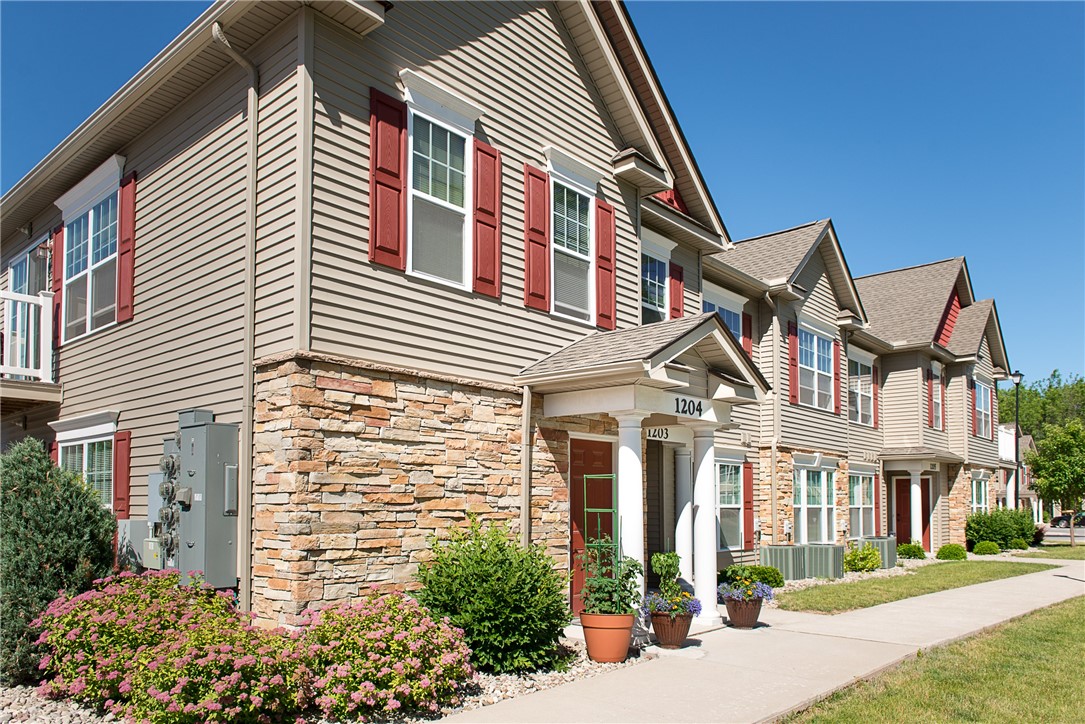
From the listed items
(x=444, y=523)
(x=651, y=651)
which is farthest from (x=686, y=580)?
(x=444, y=523)

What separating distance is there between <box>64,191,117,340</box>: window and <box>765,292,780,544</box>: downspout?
13729 mm

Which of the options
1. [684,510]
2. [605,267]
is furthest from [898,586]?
[605,267]

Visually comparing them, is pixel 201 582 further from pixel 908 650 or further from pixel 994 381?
pixel 994 381

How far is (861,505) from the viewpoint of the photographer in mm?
24750

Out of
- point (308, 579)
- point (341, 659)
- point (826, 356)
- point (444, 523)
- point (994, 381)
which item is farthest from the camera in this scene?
point (994, 381)

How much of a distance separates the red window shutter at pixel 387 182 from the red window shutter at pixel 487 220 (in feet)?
3.84

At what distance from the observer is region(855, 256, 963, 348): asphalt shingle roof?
28.3 m

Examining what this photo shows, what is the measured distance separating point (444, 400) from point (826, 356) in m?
15.7

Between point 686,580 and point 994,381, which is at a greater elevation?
point 994,381

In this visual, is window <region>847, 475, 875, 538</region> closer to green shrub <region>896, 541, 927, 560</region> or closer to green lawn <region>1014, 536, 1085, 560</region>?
green shrub <region>896, 541, 927, 560</region>

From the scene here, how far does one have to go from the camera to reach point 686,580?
14.6 m

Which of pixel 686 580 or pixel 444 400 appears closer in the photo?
pixel 444 400

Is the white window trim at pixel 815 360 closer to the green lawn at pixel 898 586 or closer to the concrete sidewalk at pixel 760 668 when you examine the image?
the green lawn at pixel 898 586

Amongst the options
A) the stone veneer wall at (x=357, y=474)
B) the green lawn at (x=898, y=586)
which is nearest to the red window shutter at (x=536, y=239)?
the stone veneer wall at (x=357, y=474)
